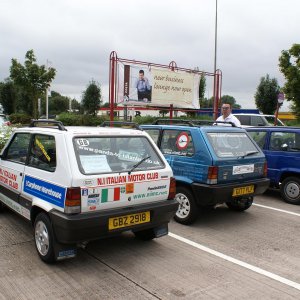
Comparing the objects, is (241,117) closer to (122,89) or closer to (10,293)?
(122,89)

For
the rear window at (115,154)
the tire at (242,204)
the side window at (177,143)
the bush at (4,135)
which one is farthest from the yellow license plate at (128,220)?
the bush at (4,135)

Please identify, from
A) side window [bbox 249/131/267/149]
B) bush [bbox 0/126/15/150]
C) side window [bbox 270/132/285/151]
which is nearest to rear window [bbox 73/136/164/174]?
side window [bbox 270/132/285/151]

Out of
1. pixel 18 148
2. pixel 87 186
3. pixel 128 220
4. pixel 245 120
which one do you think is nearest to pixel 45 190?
pixel 87 186

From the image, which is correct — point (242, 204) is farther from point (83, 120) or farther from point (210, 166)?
point (83, 120)

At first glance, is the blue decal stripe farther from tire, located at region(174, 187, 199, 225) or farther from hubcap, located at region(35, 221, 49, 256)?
tire, located at region(174, 187, 199, 225)

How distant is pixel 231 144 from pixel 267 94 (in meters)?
31.6

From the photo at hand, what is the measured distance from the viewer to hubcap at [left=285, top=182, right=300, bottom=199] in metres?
7.12

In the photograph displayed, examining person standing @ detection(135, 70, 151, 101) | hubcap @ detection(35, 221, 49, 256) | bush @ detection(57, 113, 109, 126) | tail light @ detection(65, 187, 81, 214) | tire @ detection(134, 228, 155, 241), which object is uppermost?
person standing @ detection(135, 70, 151, 101)

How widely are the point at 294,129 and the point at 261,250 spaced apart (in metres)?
3.48

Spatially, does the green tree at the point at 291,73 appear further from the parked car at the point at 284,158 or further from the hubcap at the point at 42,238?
the hubcap at the point at 42,238

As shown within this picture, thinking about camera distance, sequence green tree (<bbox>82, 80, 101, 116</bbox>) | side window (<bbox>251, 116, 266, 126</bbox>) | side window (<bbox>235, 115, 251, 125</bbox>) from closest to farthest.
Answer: side window (<bbox>251, 116, 266, 126</bbox>), side window (<bbox>235, 115, 251, 125</bbox>), green tree (<bbox>82, 80, 101, 116</bbox>)

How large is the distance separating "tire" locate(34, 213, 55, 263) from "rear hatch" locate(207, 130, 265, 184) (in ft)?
8.38

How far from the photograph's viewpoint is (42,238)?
4.04 meters

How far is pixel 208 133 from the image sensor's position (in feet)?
18.3
